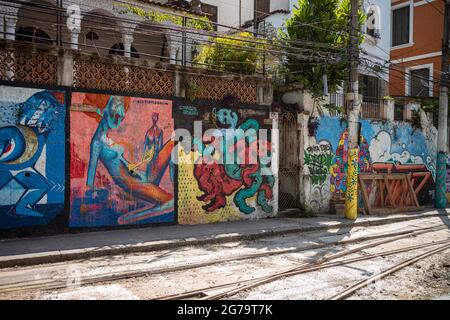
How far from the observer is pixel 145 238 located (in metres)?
9.62

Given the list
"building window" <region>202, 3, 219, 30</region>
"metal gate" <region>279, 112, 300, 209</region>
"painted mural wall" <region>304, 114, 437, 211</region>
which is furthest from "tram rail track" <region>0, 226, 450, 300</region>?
"building window" <region>202, 3, 219, 30</region>

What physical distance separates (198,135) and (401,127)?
1025 cm

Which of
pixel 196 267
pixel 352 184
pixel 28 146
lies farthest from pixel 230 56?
pixel 196 267

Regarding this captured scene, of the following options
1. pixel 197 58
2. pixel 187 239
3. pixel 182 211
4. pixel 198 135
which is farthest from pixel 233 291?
pixel 197 58

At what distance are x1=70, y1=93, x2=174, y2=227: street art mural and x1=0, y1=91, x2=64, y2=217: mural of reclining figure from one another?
60cm

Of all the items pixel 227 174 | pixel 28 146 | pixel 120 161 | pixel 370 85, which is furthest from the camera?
pixel 370 85

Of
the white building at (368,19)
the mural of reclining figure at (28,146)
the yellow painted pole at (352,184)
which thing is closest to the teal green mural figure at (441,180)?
the white building at (368,19)

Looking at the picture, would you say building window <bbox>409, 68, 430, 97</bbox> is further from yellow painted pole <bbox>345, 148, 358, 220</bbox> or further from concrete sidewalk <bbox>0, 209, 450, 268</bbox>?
concrete sidewalk <bbox>0, 209, 450, 268</bbox>

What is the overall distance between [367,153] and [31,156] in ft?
40.7

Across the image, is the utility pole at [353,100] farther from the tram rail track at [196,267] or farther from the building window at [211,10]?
the building window at [211,10]

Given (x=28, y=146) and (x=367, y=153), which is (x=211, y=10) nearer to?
(x=367, y=153)

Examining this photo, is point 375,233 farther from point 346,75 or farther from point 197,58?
point 197,58

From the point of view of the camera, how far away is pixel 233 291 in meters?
5.85

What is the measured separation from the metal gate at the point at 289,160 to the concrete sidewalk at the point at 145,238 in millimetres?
1401
